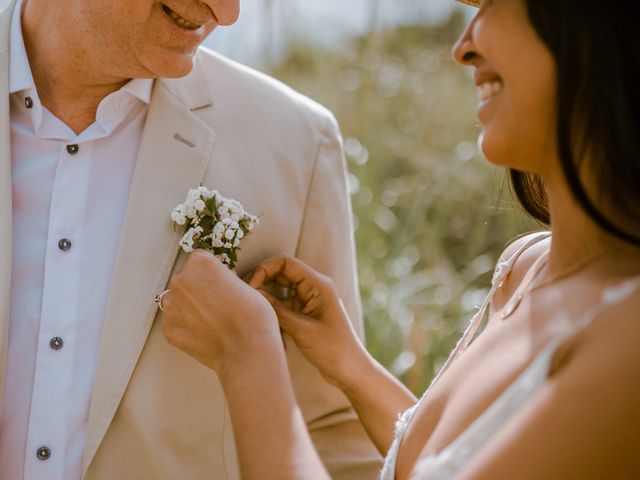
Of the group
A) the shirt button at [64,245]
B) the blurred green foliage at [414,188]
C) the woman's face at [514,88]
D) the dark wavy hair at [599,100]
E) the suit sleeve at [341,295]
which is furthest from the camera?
the blurred green foliage at [414,188]

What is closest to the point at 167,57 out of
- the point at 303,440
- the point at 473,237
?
the point at 303,440

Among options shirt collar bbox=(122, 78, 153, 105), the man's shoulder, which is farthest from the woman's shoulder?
shirt collar bbox=(122, 78, 153, 105)

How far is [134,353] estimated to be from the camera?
218cm

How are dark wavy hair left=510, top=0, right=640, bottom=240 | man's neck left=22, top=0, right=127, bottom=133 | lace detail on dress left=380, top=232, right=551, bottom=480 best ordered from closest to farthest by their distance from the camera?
1. dark wavy hair left=510, top=0, right=640, bottom=240
2. lace detail on dress left=380, top=232, right=551, bottom=480
3. man's neck left=22, top=0, right=127, bottom=133

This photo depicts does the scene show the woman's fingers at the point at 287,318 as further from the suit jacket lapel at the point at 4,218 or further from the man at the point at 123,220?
the suit jacket lapel at the point at 4,218

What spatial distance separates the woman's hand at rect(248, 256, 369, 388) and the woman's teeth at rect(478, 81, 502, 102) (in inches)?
31.7

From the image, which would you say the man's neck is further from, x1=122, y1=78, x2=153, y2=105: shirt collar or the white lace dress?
the white lace dress

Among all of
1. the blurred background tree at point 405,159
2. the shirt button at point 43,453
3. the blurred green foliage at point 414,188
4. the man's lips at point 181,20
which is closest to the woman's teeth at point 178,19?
the man's lips at point 181,20

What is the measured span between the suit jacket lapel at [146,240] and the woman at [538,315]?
9.9 inches

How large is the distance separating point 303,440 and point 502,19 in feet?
2.85

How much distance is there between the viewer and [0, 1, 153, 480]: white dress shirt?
216 centimetres

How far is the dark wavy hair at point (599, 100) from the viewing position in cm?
140

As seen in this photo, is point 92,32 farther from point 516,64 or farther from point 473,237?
point 473,237

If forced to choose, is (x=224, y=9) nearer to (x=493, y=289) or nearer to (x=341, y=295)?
(x=341, y=295)
